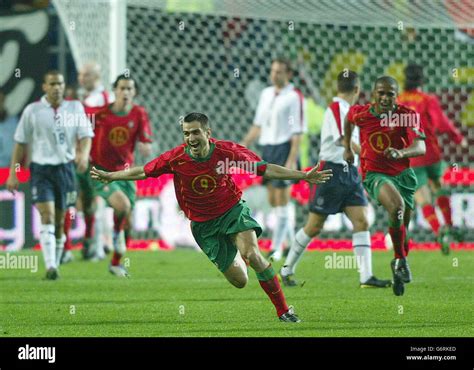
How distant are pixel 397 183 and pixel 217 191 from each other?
86.6 inches

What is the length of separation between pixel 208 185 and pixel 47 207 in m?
3.64

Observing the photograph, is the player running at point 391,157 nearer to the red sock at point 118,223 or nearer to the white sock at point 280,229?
the red sock at point 118,223

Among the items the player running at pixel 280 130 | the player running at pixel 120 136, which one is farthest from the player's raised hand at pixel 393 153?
the player running at pixel 280 130

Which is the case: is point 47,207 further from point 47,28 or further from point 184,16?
point 184,16

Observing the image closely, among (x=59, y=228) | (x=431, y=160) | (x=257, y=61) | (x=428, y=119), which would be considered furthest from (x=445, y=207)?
(x=257, y=61)

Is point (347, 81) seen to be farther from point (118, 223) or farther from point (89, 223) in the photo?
point (89, 223)

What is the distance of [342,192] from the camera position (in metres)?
11.4

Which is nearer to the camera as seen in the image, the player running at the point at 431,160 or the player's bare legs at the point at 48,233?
the player's bare legs at the point at 48,233

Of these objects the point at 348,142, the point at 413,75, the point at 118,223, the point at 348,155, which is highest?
the point at 413,75

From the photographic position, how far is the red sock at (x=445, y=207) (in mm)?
15320

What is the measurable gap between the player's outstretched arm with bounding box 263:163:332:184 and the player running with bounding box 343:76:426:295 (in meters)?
1.67

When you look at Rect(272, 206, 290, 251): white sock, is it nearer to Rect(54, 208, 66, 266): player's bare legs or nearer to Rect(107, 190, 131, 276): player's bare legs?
Rect(107, 190, 131, 276): player's bare legs

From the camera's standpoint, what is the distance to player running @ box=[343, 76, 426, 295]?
1062 centimetres

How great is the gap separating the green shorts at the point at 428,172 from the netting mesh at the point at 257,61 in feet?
11.7
